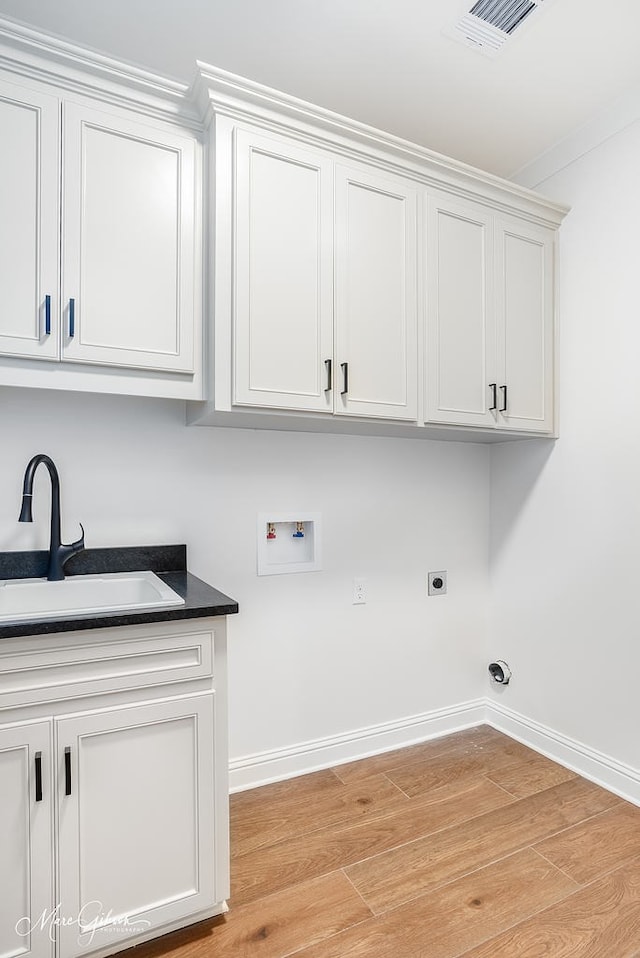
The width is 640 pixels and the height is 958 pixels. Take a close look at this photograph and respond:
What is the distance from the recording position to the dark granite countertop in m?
1.29

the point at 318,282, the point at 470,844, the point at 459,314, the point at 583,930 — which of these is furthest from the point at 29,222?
the point at 583,930

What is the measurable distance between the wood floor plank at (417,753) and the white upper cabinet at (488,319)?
1.47 metres

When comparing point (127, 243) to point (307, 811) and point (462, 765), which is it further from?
point (462, 765)

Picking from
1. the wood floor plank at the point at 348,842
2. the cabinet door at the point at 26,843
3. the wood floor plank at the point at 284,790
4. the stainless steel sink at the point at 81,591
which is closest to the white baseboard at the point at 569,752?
the wood floor plank at the point at 348,842

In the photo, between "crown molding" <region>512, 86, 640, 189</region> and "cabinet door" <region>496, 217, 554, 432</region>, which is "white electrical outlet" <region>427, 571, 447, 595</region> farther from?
"crown molding" <region>512, 86, 640, 189</region>

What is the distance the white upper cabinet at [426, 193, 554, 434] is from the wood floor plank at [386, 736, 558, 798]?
145 cm

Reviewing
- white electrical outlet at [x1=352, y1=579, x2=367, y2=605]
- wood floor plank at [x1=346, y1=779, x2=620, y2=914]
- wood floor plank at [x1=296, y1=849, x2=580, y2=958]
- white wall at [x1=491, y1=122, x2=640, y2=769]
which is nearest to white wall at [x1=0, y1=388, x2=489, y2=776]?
white electrical outlet at [x1=352, y1=579, x2=367, y2=605]

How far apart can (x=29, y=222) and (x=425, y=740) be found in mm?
2560

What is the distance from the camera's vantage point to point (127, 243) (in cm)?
166

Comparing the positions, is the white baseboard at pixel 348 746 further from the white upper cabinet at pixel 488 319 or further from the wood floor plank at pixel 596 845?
the white upper cabinet at pixel 488 319

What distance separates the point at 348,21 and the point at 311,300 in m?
0.88

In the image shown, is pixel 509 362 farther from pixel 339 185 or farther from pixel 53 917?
pixel 53 917

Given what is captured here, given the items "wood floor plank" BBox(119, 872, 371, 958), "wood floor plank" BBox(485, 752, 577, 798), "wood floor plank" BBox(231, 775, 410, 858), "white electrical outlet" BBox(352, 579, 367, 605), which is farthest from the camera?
"white electrical outlet" BBox(352, 579, 367, 605)

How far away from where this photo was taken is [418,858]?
179 cm
